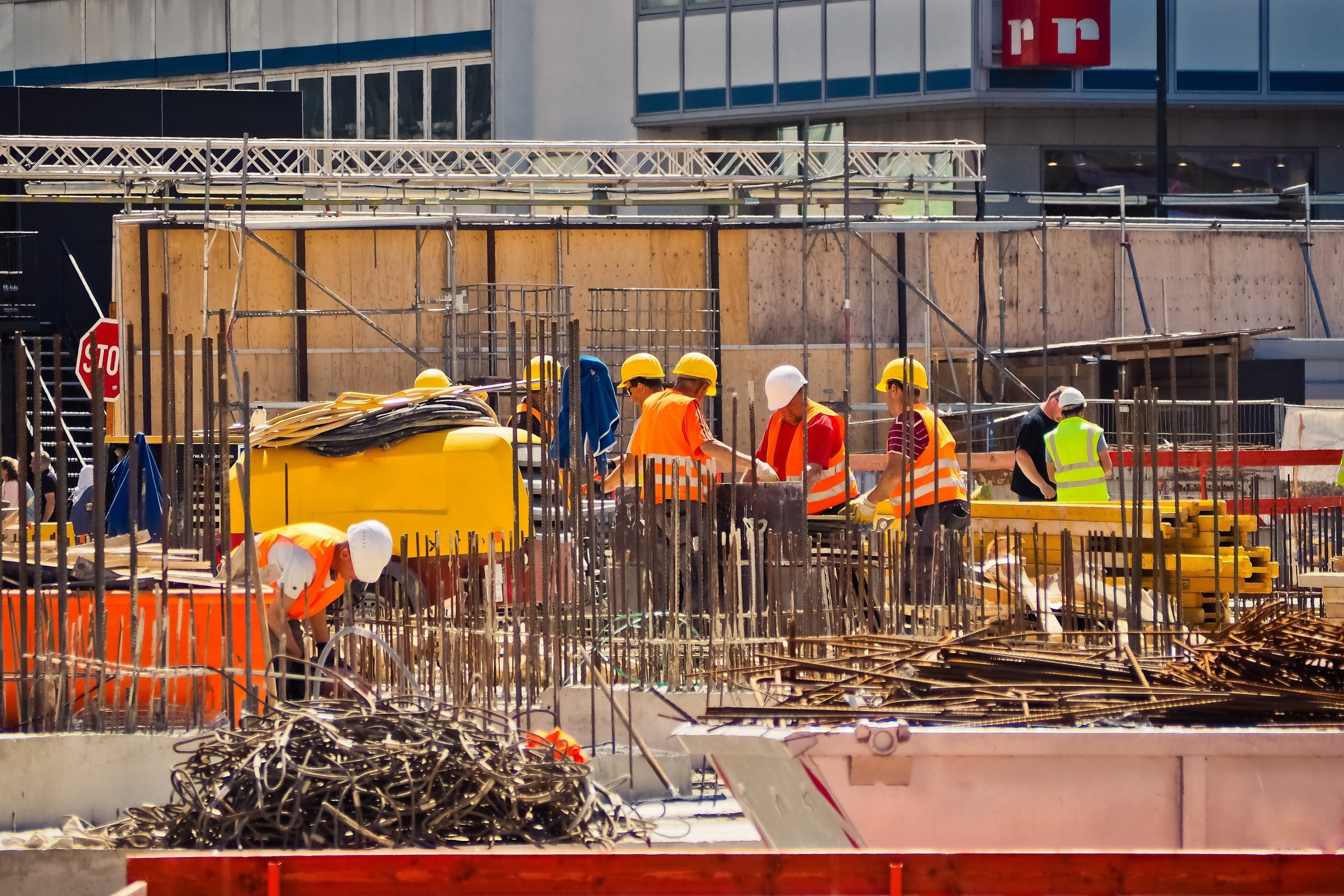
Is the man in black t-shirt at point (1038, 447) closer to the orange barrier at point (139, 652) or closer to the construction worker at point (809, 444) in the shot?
the construction worker at point (809, 444)

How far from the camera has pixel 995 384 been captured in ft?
69.9

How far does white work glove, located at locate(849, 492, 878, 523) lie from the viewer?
10.6 m

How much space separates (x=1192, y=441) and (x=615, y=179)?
7.29 metres

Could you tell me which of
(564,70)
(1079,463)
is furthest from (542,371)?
(564,70)

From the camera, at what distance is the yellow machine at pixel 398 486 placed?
11.7m

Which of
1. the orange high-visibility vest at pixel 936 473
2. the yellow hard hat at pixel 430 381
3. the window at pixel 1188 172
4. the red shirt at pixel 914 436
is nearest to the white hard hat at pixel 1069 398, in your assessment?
the orange high-visibility vest at pixel 936 473

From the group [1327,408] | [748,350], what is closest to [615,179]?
[748,350]

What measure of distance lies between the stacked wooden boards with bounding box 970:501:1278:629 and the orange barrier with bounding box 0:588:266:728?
188 inches

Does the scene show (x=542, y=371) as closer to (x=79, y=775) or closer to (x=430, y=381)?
(x=79, y=775)

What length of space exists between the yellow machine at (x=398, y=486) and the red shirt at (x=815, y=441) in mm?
2304

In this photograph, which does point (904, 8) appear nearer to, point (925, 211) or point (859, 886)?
point (925, 211)

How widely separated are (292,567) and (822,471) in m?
3.72

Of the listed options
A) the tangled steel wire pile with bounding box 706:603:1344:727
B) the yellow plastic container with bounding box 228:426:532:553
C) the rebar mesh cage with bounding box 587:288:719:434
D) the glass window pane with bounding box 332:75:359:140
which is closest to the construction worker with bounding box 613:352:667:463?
the yellow plastic container with bounding box 228:426:532:553

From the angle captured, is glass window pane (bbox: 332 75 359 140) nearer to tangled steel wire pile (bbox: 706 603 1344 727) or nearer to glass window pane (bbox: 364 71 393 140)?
glass window pane (bbox: 364 71 393 140)
